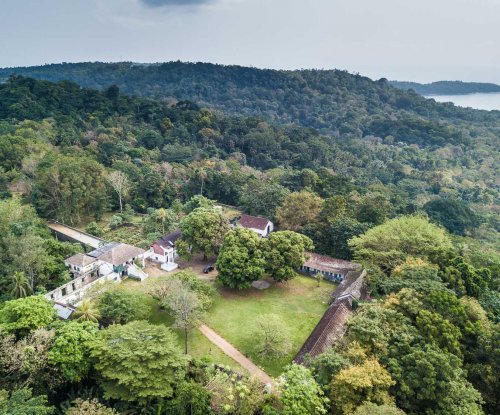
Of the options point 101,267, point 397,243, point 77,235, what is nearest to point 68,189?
point 77,235

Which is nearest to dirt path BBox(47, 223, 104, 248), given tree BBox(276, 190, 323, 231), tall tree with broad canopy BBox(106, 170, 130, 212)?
tall tree with broad canopy BBox(106, 170, 130, 212)

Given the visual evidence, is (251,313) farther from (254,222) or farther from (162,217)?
(162,217)

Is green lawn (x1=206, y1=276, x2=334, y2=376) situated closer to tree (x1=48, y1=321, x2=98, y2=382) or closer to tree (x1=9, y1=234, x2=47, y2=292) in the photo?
tree (x1=48, y1=321, x2=98, y2=382)

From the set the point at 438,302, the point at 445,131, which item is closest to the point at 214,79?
the point at 445,131

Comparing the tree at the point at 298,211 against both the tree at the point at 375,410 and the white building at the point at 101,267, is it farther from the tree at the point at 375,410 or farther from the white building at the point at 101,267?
the tree at the point at 375,410

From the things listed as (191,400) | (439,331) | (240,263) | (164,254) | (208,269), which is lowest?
(208,269)

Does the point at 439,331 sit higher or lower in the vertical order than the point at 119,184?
lower

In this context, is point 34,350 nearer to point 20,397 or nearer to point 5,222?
point 20,397
